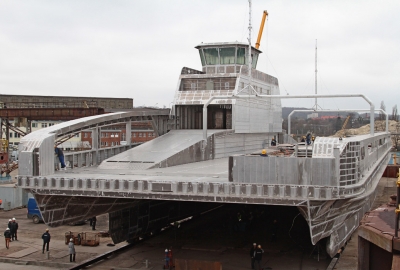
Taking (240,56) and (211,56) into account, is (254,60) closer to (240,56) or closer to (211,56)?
(240,56)

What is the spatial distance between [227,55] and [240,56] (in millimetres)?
965

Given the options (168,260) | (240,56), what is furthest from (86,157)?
(240,56)

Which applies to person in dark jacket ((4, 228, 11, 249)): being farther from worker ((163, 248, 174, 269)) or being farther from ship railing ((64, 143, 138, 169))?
worker ((163, 248, 174, 269))

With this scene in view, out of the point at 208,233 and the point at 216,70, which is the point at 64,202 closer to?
the point at 208,233

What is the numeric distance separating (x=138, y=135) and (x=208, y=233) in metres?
46.4

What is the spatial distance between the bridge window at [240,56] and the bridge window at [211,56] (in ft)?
5.14

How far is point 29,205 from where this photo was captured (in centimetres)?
2916

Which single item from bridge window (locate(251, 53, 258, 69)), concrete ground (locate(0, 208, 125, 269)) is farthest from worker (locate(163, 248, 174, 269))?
bridge window (locate(251, 53, 258, 69))

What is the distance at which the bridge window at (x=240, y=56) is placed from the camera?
34094 mm

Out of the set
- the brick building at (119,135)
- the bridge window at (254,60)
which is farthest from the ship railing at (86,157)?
the brick building at (119,135)

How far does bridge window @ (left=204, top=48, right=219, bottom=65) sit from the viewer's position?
34.5 m

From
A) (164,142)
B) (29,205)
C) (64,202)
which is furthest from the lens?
(29,205)

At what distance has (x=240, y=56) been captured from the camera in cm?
3434

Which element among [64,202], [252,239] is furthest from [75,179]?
[252,239]
